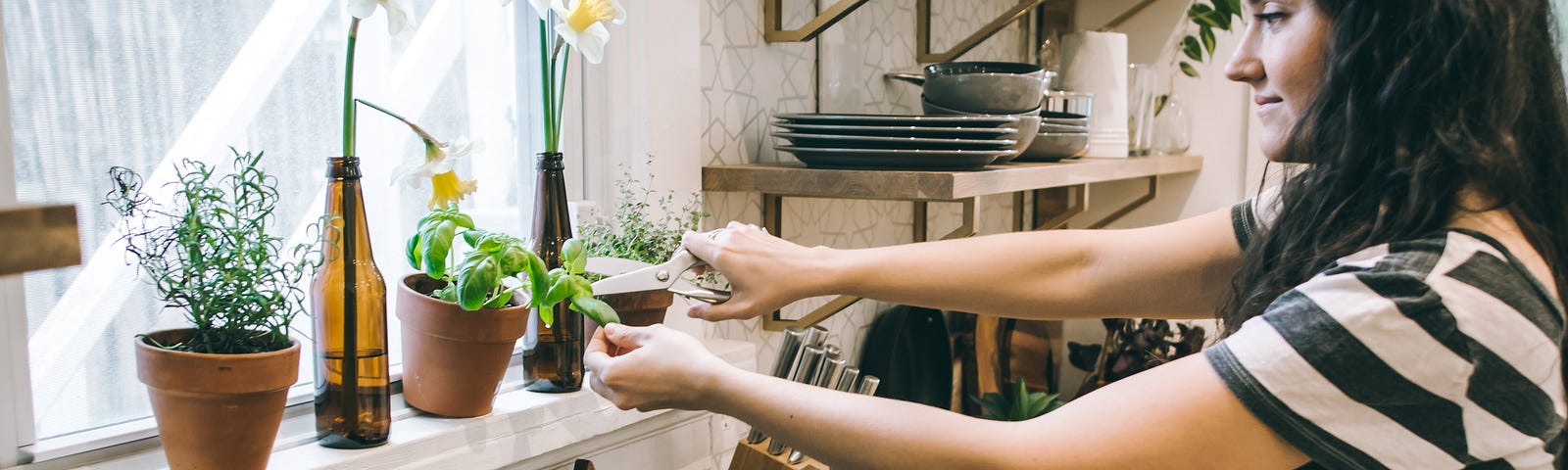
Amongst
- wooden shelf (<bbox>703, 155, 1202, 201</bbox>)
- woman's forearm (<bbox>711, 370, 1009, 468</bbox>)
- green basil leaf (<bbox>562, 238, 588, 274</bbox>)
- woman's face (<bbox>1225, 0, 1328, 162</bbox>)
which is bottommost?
woman's forearm (<bbox>711, 370, 1009, 468</bbox>)

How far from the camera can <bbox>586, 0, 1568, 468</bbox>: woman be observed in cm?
64

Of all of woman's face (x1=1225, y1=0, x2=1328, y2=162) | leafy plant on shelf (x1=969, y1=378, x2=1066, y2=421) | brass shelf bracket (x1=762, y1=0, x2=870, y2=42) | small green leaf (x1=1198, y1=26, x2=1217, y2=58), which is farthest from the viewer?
small green leaf (x1=1198, y1=26, x2=1217, y2=58)

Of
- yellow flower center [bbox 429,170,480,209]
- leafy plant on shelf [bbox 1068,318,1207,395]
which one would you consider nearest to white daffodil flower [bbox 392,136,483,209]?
yellow flower center [bbox 429,170,480,209]

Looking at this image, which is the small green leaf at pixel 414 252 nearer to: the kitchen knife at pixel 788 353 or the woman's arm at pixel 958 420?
the woman's arm at pixel 958 420

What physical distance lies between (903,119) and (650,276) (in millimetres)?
363

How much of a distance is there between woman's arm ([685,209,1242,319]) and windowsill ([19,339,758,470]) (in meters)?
0.21

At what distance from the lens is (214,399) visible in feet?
2.56

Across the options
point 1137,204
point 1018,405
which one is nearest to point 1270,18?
point 1018,405

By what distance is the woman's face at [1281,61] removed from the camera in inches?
29.9

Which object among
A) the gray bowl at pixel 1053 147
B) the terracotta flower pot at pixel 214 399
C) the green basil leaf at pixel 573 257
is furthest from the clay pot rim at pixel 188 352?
the gray bowl at pixel 1053 147

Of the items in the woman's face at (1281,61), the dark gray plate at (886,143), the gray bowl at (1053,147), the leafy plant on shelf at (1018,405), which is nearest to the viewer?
the woman's face at (1281,61)

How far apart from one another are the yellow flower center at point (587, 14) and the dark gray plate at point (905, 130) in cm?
27

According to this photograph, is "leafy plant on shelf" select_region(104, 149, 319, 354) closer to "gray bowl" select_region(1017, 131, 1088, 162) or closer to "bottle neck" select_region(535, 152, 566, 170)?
"bottle neck" select_region(535, 152, 566, 170)

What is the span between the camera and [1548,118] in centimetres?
75
